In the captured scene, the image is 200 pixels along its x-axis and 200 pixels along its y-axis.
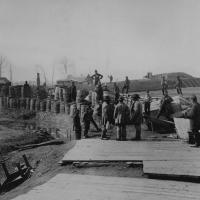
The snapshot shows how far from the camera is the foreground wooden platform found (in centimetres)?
845

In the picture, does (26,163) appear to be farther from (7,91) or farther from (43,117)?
(7,91)

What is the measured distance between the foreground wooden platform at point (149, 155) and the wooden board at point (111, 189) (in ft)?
1.88

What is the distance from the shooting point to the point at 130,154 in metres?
10.0

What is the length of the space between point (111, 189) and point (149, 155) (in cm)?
266

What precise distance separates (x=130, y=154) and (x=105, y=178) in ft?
6.29

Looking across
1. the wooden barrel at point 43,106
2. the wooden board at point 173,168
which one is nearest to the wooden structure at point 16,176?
the wooden board at point 173,168

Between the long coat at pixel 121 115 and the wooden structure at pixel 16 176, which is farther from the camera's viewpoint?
the long coat at pixel 121 115

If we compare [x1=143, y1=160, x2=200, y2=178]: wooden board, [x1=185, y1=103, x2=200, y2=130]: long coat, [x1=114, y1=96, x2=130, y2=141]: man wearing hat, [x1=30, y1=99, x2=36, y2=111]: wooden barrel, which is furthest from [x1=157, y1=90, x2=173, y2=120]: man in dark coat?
[x1=30, y1=99, x2=36, y2=111]: wooden barrel

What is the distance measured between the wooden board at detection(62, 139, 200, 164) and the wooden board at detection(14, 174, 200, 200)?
1.45 m

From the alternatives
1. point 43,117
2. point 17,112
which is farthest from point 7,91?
point 43,117

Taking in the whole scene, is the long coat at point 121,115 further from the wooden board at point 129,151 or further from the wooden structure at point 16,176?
the wooden structure at point 16,176

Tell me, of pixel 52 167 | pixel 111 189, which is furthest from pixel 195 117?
pixel 52 167

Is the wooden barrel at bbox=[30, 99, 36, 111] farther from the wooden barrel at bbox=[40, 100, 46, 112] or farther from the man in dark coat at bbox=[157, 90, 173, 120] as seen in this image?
the man in dark coat at bbox=[157, 90, 173, 120]

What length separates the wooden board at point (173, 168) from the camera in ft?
26.5
